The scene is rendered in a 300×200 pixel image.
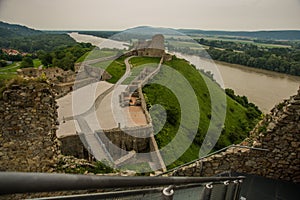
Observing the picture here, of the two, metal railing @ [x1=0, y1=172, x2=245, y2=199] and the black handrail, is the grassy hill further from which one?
the black handrail

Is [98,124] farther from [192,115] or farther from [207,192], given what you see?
[207,192]

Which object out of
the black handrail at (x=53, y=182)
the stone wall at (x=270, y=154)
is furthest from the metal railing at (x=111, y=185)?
the stone wall at (x=270, y=154)

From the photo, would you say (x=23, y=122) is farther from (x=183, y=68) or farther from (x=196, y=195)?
(x=183, y=68)

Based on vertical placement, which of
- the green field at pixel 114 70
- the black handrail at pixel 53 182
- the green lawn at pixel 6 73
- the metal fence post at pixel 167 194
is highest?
the black handrail at pixel 53 182

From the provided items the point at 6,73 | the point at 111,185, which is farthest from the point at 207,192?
the point at 6,73

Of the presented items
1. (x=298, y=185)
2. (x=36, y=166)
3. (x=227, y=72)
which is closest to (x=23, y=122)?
(x=36, y=166)

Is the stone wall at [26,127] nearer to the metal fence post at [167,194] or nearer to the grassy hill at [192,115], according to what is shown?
the metal fence post at [167,194]

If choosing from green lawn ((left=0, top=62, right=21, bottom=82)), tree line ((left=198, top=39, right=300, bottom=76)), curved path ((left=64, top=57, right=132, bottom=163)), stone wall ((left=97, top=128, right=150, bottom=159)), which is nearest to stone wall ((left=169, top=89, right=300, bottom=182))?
green lawn ((left=0, top=62, right=21, bottom=82))
